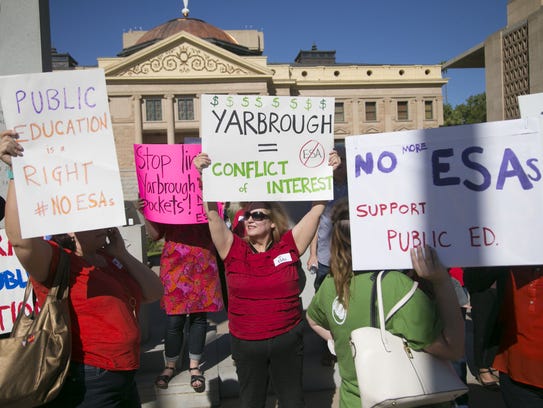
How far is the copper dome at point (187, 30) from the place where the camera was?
186 feet

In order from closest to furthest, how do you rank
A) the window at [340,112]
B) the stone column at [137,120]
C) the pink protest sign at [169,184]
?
1. the pink protest sign at [169,184]
2. the stone column at [137,120]
3. the window at [340,112]

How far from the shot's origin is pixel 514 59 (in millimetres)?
5625

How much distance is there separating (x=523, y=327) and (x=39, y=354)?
6.51ft

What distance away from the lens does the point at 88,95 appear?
1.95 m

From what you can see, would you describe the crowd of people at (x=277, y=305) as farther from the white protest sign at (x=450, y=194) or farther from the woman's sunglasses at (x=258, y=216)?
the white protest sign at (x=450, y=194)

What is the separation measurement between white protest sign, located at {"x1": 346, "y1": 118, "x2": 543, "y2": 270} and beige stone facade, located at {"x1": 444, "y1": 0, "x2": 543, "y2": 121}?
157 inches

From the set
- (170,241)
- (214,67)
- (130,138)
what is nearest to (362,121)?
(214,67)

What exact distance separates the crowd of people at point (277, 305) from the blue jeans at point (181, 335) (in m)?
0.95

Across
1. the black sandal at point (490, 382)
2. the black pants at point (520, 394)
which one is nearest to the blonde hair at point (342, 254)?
the black pants at point (520, 394)

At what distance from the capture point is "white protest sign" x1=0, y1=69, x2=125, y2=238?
73.7 inches

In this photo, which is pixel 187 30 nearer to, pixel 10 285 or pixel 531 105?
pixel 10 285

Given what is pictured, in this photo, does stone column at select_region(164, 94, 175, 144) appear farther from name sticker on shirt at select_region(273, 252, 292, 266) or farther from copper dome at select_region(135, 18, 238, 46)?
name sticker on shirt at select_region(273, 252, 292, 266)

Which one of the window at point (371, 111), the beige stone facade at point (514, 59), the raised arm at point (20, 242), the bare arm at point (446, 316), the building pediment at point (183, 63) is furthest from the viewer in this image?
the window at point (371, 111)

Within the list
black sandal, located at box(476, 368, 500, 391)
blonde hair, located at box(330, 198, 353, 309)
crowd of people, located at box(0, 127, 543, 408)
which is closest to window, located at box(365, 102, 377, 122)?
black sandal, located at box(476, 368, 500, 391)
